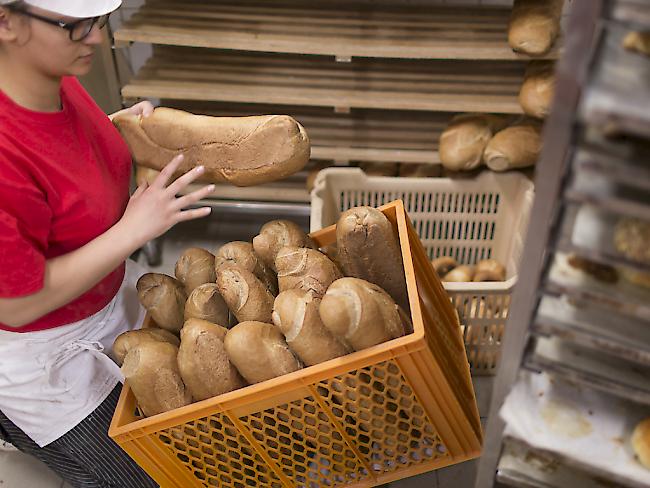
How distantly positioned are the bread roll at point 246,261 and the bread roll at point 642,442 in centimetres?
80

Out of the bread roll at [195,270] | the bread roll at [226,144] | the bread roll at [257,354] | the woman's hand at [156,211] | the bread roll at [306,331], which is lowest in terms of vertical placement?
the bread roll at [195,270]

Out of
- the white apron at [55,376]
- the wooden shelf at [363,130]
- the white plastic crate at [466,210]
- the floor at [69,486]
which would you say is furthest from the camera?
the wooden shelf at [363,130]

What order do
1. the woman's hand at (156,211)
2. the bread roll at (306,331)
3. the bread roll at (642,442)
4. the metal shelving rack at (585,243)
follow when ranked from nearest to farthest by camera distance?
the metal shelving rack at (585,243)
the bread roll at (642,442)
the bread roll at (306,331)
the woman's hand at (156,211)

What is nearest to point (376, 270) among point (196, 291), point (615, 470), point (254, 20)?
point (196, 291)

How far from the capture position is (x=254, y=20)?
209 centimetres

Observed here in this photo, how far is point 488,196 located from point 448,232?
0.59 feet

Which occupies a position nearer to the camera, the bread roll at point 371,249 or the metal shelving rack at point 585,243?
the metal shelving rack at point 585,243

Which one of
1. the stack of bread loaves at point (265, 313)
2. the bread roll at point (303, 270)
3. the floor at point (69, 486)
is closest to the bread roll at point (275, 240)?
the stack of bread loaves at point (265, 313)

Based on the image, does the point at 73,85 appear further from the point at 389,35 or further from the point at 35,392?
the point at 389,35

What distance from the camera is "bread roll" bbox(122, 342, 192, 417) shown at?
1268 millimetres

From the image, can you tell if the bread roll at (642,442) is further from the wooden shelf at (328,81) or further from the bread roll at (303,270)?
the wooden shelf at (328,81)

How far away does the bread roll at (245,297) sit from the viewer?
132 cm

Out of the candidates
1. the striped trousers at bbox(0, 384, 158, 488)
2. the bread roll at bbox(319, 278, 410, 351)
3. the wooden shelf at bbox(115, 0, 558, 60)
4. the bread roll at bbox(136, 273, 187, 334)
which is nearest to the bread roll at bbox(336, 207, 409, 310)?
the bread roll at bbox(319, 278, 410, 351)

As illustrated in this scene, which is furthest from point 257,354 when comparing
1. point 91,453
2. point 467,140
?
point 467,140
